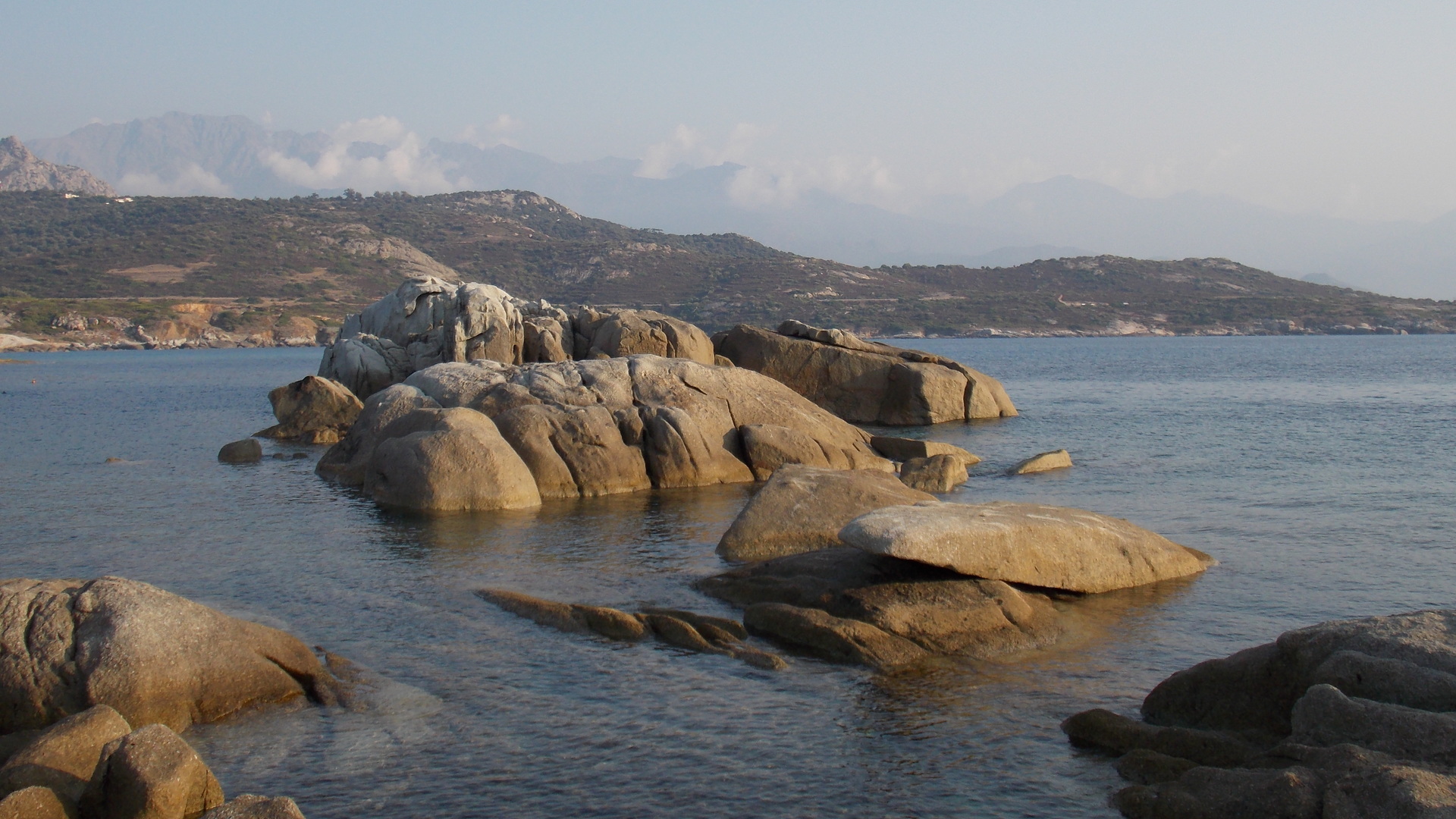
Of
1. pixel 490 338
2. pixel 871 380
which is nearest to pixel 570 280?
pixel 490 338

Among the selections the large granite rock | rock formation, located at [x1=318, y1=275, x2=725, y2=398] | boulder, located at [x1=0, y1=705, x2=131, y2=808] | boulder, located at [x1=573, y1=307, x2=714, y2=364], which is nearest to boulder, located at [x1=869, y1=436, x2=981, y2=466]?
boulder, located at [x1=573, y1=307, x2=714, y2=364]

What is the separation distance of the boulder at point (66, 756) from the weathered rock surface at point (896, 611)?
23.5 feet

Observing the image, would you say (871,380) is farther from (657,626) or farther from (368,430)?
(657,626)

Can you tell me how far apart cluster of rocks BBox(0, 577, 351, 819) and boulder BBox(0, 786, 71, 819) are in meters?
0.01

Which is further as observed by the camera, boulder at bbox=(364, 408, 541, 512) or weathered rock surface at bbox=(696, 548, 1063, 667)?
boulder at bbox=(364, 408, 541, 512)

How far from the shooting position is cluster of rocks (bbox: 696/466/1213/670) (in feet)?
41.9

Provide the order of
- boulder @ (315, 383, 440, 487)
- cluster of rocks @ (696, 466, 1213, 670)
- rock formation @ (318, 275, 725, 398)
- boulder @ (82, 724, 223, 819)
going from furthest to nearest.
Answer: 1. rock formation @ (318, 275, 725, 398)
2. boulder @ (315, 383, 440, 487)
3. cluster of rocks @ (696, 466, 1213, 670)
4. boulder @ (82, 724, 223, 819)

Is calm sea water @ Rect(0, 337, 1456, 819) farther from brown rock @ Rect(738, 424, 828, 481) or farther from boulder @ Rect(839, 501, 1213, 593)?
brown rock @ Rect(738, 424, 828, 481)

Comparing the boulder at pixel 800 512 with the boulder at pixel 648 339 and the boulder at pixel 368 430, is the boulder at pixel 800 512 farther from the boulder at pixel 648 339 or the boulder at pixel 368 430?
the boulder at pixel 648 339

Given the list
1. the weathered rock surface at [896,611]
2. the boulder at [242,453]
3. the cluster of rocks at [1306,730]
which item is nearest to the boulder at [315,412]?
the boulder at [242,453]

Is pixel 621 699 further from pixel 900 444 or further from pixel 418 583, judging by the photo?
pixel 900 444

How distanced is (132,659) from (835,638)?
24.1 ft

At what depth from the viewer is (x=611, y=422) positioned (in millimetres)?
25703

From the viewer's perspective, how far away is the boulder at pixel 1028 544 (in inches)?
526
